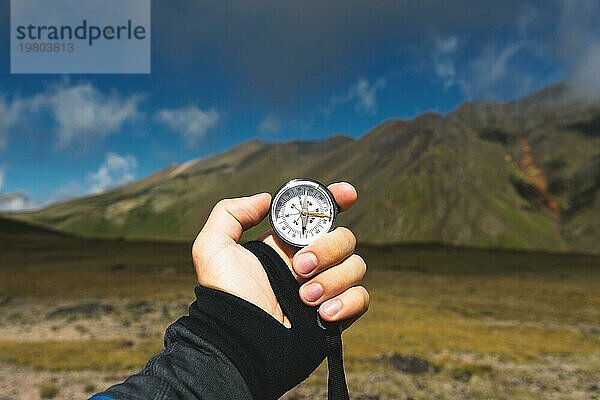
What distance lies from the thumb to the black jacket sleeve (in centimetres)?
50

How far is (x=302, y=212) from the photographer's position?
13.2ft

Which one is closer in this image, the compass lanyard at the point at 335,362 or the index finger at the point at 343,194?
the compass lanyard at the point at 335,362

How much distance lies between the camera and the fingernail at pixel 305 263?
3.50 metres

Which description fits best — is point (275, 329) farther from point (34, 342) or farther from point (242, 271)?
point (34, 342)

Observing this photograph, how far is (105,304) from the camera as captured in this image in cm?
3538

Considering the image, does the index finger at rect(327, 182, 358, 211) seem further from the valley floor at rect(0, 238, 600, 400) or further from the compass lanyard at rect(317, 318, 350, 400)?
the valley floor at rect(0, 238, 600, 400)

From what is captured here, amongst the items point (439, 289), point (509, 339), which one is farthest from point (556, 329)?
point (439, 289)

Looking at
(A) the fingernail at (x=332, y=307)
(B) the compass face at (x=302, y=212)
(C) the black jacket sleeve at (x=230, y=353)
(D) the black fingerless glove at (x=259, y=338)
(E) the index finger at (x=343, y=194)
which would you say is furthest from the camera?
(E) the index finger at (x=343, y=194)

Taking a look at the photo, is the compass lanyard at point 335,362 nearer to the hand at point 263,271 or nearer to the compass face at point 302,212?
the hand at point 263,271

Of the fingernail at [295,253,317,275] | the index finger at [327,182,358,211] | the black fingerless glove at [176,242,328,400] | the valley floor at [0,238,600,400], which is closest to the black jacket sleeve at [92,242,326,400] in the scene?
the black fingerless glove at [176,242,328,400]

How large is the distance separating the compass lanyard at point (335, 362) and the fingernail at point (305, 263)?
346 millimetres

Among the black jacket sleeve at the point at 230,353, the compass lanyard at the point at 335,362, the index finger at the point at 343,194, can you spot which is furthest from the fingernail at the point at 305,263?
the index finger at the point at 343,194

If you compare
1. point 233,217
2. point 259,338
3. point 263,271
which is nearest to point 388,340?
point 263,271

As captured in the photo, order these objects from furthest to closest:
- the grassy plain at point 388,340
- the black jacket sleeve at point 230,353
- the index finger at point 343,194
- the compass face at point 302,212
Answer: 1. the grassy plain at point 388,340
2. the index finger at point 343,194
3. the compass face at point 302,212
4. the black jacket sleeve at point 230,353
